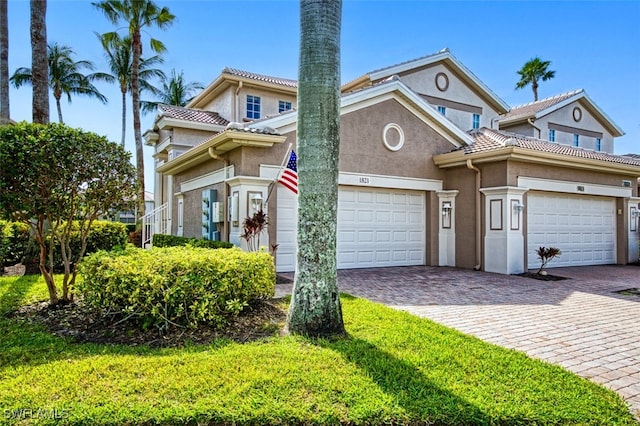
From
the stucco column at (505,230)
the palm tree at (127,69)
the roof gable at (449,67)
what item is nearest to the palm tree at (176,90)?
the palm tree at (127,69)

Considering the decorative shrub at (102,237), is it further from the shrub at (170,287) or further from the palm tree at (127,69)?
the palm tree at (127,69)

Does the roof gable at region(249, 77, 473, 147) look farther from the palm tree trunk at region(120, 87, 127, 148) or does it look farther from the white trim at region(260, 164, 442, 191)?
the palm tree trunk at region(120, 87, 127, 148)

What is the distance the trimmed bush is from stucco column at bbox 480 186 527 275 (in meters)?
7.46

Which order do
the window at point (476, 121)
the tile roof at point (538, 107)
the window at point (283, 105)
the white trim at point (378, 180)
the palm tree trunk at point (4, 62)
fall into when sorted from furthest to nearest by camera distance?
1. the tile roof at point (538, 107)
2. the window at point (476, 121)
3. the window at point (283, 105)
4. the palm tree trunk at point (4, 62)
5. the white trim at point (378, 180)

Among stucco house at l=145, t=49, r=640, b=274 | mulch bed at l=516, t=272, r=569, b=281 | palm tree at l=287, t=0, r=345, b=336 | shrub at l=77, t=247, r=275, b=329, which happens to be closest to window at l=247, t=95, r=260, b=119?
stucco house at l=145, t=49, r=640, b=274

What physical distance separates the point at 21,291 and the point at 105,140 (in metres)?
3.64

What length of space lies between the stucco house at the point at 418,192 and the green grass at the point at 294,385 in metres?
6.14

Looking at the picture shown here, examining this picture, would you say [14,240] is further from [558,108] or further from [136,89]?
[558,108]

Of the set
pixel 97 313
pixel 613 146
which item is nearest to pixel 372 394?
pixel 97 313

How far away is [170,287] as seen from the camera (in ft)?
17.6

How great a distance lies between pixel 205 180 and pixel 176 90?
810 inches

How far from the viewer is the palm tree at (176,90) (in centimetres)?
3067

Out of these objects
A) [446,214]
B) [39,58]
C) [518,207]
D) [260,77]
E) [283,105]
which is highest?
[260,77]

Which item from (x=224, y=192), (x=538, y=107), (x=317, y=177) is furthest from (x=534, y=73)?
(x=317, y=177)
